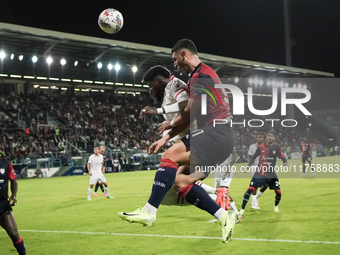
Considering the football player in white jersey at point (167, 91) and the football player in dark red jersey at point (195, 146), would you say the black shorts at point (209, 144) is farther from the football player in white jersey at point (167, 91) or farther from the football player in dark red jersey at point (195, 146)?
the football player in white jersey at point (167, 91)

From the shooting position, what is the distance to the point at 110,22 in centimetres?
969

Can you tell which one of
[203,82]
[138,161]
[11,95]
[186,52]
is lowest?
[138,161]

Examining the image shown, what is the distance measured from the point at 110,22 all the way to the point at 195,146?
6.15m

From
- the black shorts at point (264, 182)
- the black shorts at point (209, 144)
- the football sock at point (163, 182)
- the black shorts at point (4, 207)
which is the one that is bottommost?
the black shorts at point (264, 182)

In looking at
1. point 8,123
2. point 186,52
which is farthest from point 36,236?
point 8,123

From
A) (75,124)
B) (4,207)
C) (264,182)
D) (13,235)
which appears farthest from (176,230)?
(75,124)

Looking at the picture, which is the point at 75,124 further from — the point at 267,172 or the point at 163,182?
the point at 163,182

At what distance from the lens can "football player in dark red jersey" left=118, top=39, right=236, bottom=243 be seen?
446 centimetres

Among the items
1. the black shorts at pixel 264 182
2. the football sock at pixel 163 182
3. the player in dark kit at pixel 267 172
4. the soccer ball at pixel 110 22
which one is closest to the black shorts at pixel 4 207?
the football sock at pixel 163 182

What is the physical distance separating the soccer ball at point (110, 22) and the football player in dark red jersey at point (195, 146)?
5213mm

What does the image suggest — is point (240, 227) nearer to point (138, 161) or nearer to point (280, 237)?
point (280, 237)

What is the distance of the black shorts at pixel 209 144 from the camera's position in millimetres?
4453

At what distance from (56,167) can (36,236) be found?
69.6 ft

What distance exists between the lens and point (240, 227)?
924 cm
